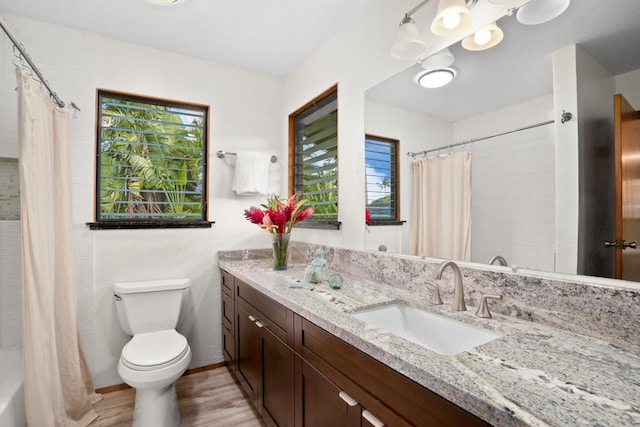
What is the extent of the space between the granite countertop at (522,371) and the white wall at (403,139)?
20.9 inches

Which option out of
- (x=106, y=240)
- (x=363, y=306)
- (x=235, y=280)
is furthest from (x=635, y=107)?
(x=106, y=240)

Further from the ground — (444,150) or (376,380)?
(444,150)

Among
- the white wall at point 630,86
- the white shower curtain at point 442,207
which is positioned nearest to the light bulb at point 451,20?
the white shower curtain at point 442,207

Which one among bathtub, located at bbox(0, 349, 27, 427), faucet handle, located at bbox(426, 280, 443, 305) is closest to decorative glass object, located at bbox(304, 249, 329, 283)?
faucet handle, located at bbox(426, 280, 443, 305)

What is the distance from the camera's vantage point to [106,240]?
7.20 feet

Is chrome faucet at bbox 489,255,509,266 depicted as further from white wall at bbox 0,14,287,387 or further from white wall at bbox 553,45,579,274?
white wall at bbox 0,14,287,387

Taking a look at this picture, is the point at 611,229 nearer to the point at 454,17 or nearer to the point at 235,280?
the point at 454,17

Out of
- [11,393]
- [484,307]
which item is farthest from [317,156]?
[11,393]

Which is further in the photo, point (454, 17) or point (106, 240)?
point (106, 240)

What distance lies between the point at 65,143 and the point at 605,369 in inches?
103

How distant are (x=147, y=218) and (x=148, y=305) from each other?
661mm

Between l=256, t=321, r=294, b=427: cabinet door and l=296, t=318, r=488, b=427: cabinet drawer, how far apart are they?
0.22m

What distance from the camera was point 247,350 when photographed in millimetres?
1936

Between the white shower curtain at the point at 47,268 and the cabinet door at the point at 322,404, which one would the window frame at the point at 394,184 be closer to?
the cabinet door at the point at 322,404
